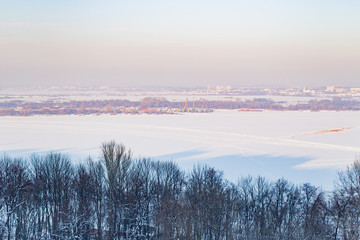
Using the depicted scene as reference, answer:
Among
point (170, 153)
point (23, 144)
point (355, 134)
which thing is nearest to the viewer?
point (170, 153)

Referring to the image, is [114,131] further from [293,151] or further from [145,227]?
[145,227]

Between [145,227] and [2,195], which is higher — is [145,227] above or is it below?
below

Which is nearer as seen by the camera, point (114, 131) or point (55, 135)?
point (55, 135)

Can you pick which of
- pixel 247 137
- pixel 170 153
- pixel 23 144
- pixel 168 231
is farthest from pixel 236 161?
pixel 23 144

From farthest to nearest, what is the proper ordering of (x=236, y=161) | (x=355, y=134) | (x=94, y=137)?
(x=355, y=134)
(x=94, y=137)
(x=236, y=161)

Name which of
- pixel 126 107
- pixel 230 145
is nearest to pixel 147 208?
pixel 230 145
